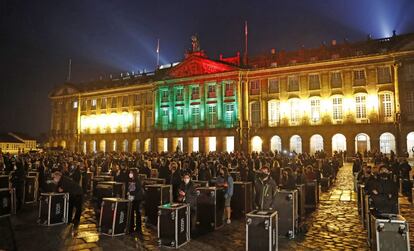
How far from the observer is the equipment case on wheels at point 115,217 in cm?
884

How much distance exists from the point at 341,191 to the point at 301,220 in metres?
8.26

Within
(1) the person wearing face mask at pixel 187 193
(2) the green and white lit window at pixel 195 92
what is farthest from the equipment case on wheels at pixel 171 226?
(2) the green and white lit window at pixel 195 92

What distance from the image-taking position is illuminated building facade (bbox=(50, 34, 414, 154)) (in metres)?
36.2

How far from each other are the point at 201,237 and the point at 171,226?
4.62 feet

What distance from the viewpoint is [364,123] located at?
121ft

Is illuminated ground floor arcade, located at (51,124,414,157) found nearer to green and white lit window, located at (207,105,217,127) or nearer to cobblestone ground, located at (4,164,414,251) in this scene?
green and white lit window, located at (207,105,217,127)

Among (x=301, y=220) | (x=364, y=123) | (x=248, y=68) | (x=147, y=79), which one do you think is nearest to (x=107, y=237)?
(x=301, y=220)

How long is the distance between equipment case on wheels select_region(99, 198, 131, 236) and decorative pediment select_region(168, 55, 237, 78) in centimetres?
3735

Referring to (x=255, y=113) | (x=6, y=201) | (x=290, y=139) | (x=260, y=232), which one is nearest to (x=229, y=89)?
(x=255, y=113)

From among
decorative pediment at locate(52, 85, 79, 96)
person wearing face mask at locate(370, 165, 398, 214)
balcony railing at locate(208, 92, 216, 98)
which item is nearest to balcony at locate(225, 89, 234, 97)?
balcony railing at locate(208, 92, 216, 98)

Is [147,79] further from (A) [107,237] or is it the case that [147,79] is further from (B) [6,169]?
(A) [107,237]

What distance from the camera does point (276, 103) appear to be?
140ft

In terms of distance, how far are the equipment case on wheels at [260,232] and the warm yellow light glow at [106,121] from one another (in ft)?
167

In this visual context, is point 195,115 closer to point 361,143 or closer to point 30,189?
point 361,143
